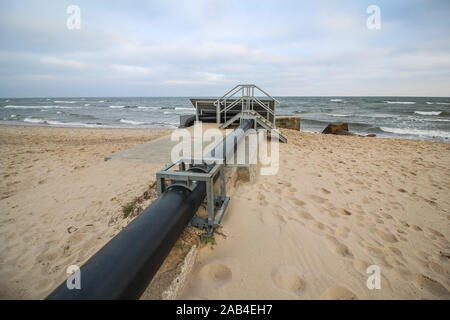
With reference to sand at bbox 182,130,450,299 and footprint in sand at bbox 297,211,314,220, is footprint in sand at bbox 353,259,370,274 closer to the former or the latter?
sand at bbox 182,130,450,299

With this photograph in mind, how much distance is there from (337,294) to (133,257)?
71.6 inches

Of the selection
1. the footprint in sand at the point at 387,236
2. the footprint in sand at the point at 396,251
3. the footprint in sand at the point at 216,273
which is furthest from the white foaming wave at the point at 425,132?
the footprint in sand at the point at 216,273

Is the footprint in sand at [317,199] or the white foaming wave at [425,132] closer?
the footprint in sand at [317,199]

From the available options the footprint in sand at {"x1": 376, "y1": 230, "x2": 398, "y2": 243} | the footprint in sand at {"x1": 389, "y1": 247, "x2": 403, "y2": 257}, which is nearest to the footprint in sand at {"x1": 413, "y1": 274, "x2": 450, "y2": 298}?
the footprint in sand at {"x1": 389, "y1": 247, "x2": 403, "y2": 257}

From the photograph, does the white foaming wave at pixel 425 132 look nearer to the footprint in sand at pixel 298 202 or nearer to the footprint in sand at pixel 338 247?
the footprint in sand at pixel 298 202

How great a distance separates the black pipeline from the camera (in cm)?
131

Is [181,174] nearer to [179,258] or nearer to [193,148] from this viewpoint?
[179,258]

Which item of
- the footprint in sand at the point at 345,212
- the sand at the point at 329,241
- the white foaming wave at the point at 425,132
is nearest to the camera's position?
the sand at the point at 329,241

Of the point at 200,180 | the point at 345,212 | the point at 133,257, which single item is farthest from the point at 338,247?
the point at 133,257

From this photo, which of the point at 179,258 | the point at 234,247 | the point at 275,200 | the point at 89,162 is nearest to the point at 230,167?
the point at 275,200

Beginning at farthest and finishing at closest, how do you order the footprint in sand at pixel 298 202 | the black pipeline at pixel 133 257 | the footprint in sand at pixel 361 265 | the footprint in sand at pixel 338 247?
the footprint in sand at pixel 298 202
the footprint in sand at pixel 338 247
the footprint in sand at pixel 361 265
the black pipeline at pixel 133 257

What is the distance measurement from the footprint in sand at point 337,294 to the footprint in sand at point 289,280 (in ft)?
0.63

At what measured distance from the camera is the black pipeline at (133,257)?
1312 millimetres
